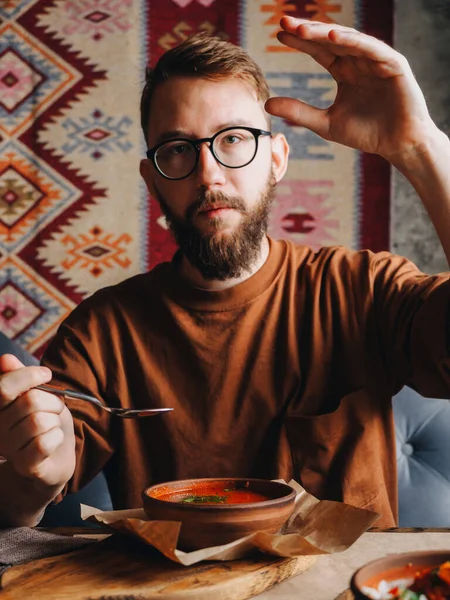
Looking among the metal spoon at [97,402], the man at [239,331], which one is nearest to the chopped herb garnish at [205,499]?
the metal spoon at [97,402]

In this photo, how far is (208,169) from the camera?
1522 millimetres

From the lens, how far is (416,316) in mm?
1335

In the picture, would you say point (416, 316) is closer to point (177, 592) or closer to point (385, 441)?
point (385, 441)

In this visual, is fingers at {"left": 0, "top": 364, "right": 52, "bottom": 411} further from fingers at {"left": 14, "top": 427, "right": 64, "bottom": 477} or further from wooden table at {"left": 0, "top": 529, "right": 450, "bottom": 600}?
wooden table at {"left": 0, "top": 529, "right": 450, "bottom": 600}

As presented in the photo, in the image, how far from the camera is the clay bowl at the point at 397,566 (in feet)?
2.31

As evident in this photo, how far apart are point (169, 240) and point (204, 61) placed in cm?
109

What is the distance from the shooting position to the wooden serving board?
0.83m

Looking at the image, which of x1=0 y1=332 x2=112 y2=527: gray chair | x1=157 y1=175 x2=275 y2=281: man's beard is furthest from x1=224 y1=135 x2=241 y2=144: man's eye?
x1=0 y1=332 x2=112 y2=527: gray chair

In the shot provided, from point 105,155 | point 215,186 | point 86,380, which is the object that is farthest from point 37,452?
point 105,155

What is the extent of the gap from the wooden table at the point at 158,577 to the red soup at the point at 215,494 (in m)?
0.08

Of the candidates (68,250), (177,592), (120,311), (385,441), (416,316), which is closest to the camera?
(177,592)

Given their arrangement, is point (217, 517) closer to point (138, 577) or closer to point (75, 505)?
point (138, 577)

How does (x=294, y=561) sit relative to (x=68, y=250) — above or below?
below

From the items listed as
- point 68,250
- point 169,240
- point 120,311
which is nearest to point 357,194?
point 169,240
